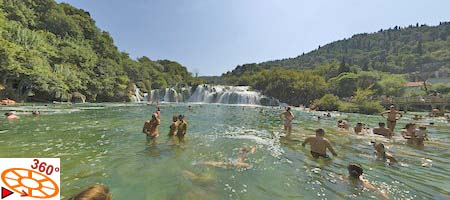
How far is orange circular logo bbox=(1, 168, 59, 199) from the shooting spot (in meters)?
2.04

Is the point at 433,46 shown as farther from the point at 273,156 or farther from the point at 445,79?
the point at 273,156

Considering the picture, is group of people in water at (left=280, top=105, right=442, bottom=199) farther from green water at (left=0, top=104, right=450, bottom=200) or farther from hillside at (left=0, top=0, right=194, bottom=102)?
hillside at (left=0, top=0, right=194, bottom=102)

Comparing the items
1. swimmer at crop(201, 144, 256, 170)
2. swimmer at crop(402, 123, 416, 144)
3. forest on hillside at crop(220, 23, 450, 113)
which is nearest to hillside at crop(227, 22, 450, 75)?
forest on hillside at crop(220, 23, 450, 113)

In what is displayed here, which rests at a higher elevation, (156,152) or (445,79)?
(445,79)

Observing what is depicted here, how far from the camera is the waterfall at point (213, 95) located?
212ft

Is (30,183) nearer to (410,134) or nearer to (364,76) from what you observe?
(410,134)

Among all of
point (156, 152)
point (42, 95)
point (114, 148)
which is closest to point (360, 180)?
point (156, 152)

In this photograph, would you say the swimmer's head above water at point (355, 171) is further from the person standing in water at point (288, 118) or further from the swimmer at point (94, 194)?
the person standing in water at point (288, 118)

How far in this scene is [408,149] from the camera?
1153 cm

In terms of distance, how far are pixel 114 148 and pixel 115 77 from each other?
5697cm

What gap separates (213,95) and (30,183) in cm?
6435

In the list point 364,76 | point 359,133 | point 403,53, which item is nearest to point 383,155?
point 359,133

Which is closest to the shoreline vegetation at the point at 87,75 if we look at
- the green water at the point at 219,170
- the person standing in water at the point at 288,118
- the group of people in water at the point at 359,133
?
the green water at the point at 219,170

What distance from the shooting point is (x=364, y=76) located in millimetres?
72188
